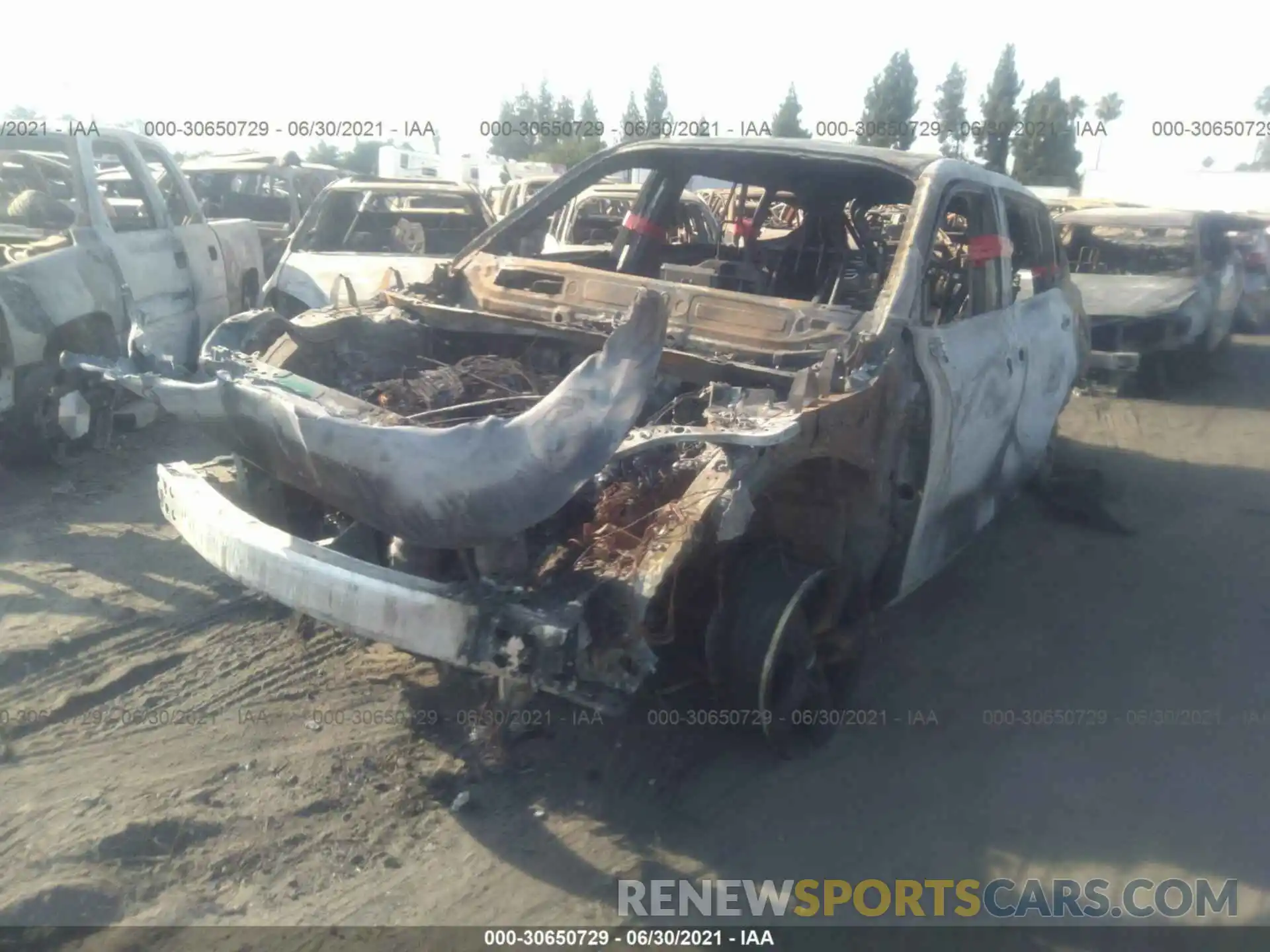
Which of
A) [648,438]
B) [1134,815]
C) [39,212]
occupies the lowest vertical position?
[1134,815]

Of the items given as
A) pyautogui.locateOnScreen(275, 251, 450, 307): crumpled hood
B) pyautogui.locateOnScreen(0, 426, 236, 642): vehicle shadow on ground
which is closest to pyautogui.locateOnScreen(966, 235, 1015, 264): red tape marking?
pyautogui.locateOnScreen(0, 426, 236, 642): vehicle shadow on ground

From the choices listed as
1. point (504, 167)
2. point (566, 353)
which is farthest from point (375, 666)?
point (504, 167)

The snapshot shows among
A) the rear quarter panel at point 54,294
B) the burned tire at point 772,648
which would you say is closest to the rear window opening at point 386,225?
the rear quarter panel at point 54,294

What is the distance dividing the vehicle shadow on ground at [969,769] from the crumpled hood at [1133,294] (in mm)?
5653

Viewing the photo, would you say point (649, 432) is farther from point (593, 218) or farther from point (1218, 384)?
point (1218, 384)

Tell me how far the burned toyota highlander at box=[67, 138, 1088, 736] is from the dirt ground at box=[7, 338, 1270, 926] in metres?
0.43

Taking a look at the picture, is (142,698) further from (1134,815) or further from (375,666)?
(1134,815)

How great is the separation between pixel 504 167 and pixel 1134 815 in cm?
2066

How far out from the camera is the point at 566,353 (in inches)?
173

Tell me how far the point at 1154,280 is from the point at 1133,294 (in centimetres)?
56

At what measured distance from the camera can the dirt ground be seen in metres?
3.00

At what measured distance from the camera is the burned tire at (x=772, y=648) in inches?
133

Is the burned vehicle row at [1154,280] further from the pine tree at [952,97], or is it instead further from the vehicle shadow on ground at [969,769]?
the pine tree at [952,97]

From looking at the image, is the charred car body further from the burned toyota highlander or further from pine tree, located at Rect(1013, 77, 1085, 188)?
pine tree, located at Rect(1013, 77, 1085, 188)
